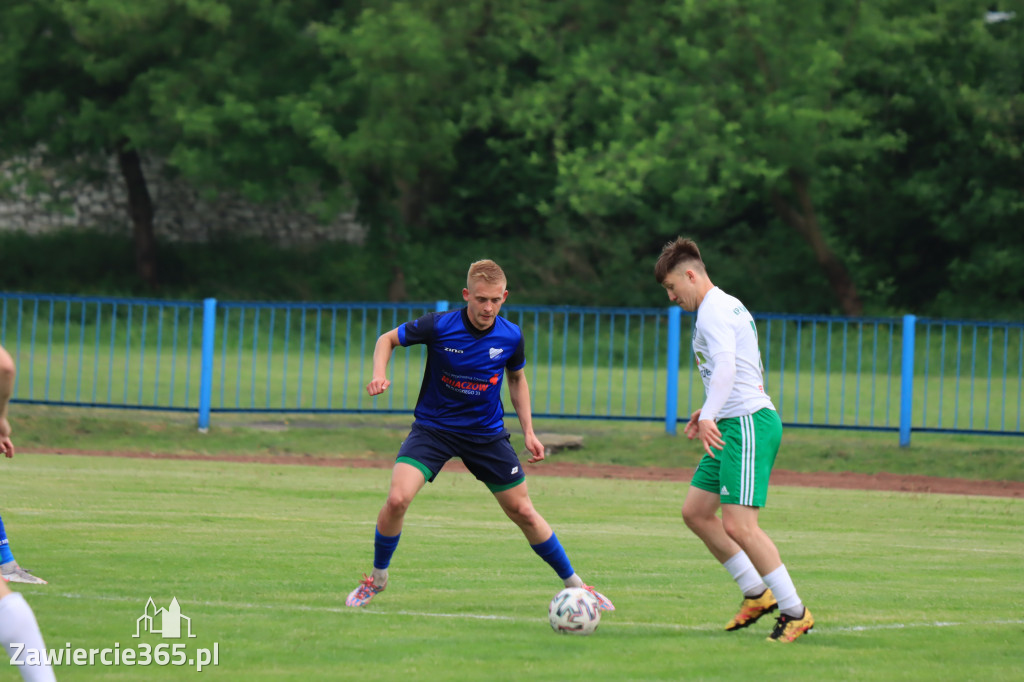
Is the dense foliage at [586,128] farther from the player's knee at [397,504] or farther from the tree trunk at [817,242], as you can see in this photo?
the player's knee at [397,504]

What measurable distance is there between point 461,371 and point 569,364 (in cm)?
1222

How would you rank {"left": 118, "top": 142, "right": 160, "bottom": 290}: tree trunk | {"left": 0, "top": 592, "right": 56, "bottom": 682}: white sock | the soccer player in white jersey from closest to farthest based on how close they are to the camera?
{"left": 0, "top": 592, "right": 56, "bottom": 682}: white sock, the soccer player in white jersey, {"left": 118, "top": 142, "right": 160, "bottom": 290}: tree trunk

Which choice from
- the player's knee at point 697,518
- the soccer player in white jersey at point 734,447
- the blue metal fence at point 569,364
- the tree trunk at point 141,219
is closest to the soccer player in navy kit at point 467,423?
the player's knee at point 697,518

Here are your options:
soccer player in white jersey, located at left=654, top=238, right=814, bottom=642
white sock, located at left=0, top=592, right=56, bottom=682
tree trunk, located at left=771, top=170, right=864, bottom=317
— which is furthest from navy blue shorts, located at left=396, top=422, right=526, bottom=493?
tree trunk, located at left=771, top=170, right=864, bottom=317

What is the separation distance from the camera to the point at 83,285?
108 feet

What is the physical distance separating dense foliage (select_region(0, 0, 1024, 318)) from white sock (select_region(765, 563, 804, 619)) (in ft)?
69.4

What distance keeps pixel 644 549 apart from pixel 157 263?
2710 cm

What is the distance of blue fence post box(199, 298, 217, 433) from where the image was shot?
17062 millimetres

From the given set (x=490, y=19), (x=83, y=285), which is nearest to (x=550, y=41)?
(x=490, y=19)

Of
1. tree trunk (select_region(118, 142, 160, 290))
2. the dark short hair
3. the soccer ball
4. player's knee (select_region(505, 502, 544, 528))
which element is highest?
tree trunk (select_region(118, 142, 160, 290))

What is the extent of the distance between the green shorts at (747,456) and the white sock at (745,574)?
1.38 ft

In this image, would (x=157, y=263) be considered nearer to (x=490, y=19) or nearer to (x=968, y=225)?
(x=490, y=19)

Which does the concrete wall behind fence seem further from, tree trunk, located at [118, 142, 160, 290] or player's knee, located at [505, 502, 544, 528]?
player's knee, located at [505, 502, 544, 528]

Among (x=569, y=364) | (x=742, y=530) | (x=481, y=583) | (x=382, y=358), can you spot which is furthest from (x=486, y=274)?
(x=569, y=364)
